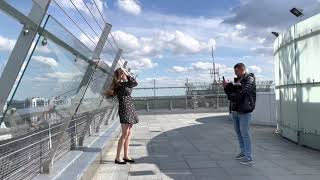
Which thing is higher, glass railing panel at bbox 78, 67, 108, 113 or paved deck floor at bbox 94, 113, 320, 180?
glass railing panel at bbox 78, 67, 108, 113

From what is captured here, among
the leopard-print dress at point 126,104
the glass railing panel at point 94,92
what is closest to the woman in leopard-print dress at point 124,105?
the leopard-print dress at point 126,104

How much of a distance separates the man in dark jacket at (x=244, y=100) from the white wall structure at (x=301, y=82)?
222 centimetres

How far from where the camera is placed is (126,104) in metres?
8.62

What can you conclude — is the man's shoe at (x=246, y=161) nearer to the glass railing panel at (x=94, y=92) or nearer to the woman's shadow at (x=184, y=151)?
the woman's shadow at (x=184, y=151)

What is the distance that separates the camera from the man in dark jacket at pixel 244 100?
8641mm

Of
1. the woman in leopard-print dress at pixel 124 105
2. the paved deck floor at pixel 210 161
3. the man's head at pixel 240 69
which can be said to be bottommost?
the paved deck floor at pixel 210 161

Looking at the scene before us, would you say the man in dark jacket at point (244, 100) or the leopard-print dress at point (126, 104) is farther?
the man in dark jacket at point (244, 100)

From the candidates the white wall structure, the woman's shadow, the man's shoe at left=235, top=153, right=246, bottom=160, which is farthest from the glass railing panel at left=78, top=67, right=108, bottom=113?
the white wall structure

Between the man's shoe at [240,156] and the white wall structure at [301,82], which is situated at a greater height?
the white wall structure at [301,82]

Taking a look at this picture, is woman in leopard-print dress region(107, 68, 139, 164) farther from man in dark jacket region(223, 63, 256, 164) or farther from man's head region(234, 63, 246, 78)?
man's head region(234, 63, 246, 78)

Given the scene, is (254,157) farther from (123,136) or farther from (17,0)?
(17,0)

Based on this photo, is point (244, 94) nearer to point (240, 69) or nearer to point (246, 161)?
point (240, 69)

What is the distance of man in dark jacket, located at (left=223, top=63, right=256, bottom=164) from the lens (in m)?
8.64

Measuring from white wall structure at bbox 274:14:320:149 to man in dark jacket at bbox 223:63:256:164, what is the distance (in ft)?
7.28
